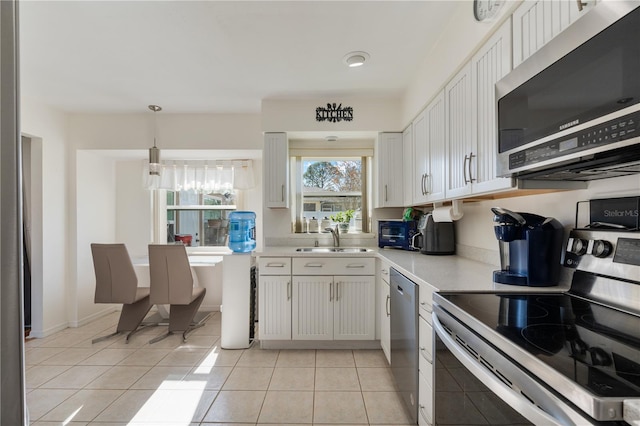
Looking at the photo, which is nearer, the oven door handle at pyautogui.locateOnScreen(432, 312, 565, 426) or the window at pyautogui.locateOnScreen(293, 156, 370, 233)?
the oven door handle at pyautogui.locateOnScreen(432, 312, 565, 426)

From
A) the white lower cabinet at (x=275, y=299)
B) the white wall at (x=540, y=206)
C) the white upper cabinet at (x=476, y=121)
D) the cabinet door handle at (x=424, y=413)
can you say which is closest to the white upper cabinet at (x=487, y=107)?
the white upper cabinet at (x=476, y=121)

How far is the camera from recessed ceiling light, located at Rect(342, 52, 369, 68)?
226 centimetres

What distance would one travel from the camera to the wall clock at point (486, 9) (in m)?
1.33

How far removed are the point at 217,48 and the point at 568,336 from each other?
2518mm

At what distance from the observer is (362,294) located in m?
2.76

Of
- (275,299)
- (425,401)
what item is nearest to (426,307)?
(425,401)

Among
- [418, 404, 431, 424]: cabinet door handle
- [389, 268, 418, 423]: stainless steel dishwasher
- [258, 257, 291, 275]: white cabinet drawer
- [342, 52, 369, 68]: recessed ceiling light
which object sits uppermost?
[342, 52, 369, 68]: recessed ceiling light

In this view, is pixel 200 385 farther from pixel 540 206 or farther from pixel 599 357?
pixel 540 206

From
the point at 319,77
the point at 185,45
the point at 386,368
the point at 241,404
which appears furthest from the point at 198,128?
the point at 386,368

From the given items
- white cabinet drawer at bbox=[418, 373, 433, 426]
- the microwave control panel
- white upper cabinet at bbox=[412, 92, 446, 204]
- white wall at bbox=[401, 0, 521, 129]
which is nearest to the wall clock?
white wall at bbox=[401, 0, 521, 129]

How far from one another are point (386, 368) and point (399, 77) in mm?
2508

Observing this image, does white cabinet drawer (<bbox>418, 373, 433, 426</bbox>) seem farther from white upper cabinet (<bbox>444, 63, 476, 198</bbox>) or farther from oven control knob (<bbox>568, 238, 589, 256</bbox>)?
white upper cabinet (<bbox>444, 63, 476, 198</bbox>)

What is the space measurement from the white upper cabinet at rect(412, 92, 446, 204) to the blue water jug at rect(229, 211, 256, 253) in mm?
1660

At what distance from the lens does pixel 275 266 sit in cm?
277
